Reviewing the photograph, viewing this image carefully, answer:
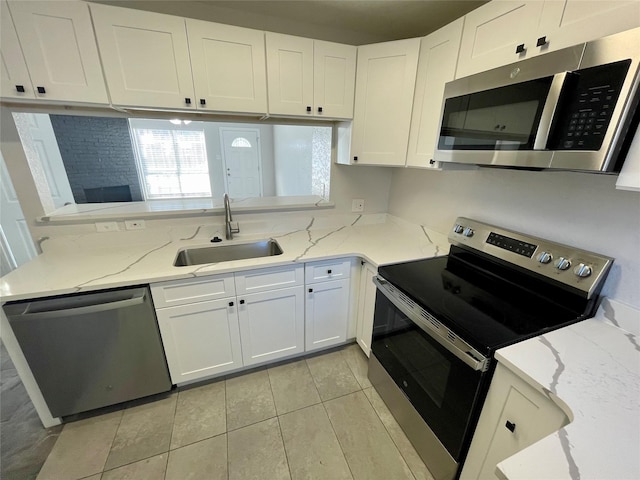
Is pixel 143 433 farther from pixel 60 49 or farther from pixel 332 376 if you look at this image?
pixel 60 49

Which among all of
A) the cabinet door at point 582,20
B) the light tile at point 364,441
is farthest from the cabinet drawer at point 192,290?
the cabinet door at point 582,20

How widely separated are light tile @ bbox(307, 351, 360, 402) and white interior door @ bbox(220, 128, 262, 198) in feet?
14.0

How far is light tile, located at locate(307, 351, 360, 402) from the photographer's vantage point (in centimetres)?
184

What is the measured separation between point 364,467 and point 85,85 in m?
2.44

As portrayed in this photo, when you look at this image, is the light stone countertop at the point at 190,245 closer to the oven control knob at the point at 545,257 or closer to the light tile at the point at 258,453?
the oven control knob at the point at 545,257

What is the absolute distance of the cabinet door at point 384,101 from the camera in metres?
1.72

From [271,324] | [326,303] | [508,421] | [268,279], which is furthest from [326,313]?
[508,421]

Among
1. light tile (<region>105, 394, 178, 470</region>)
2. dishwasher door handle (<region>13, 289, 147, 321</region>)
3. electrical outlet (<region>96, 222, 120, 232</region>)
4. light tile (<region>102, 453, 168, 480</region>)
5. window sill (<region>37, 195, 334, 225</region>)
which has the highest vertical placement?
window sill (<region>37, 195, 334, 225</region>)

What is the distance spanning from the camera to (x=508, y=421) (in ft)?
3.13

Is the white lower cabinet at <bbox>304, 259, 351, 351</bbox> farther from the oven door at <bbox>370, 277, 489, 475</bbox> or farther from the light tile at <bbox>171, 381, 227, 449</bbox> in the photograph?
the light tile at <bbox>171, 381, 227, 449</bbox>

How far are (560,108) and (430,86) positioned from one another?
2.70 ft

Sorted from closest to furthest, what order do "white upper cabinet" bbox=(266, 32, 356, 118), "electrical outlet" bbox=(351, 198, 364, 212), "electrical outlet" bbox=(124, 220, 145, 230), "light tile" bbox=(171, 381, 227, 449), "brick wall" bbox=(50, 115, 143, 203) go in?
"light tile" bbox=(171, 381, 227, 449) → "white upper cabinet" bbox=(266, 32, 356, 118) → "electrical outlet" bbox=(124, 220, 145, 230) → "electrical outlet" bbox=(351, 198, 364, 212) → "brick wall" bbox=(50, 115, 143, 203)

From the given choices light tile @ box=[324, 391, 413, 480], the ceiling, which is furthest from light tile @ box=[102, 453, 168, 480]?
the ceiling

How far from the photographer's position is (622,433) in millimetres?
695
